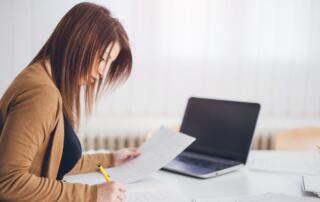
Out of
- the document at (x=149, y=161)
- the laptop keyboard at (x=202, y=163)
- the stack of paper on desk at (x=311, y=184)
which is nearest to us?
the stack of paper on desk at (x=311, y=184)

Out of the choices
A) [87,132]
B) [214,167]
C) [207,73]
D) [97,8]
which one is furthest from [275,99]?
[97,8]

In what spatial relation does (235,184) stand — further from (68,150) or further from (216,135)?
(68,150)

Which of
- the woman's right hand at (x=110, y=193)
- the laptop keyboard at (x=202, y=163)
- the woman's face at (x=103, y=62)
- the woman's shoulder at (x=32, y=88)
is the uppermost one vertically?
the woman's face at (x=103, y=62)

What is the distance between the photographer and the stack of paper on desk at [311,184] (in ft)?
4.23

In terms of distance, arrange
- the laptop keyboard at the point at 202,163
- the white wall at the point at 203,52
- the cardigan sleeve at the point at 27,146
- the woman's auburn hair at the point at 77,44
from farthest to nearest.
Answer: the white wall at the point at 203,52
the laptop keyboard at the point at 202,163
the woman's auburn hair at the point at 77,44
the cardigan sleeve at the point at 27,146

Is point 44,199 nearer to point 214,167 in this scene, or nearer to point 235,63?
point 214,167

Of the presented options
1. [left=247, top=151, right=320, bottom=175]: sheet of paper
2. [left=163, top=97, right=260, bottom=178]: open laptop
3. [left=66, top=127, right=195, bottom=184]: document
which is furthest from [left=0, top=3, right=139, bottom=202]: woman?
[left=247, top=151, right=320, bottom=175]: sheet of paper

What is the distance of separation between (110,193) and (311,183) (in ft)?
2.14

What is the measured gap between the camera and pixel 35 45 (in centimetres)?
281

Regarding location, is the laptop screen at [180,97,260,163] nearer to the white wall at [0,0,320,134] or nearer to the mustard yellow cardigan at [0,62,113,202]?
the mustard yellow cardigan at [0,62,113,202]

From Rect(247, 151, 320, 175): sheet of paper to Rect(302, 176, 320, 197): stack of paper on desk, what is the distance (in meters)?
0.14

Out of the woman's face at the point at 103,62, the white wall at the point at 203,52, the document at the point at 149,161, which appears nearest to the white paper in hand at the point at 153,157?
the document at the point at 149,161

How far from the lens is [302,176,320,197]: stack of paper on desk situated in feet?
4.23

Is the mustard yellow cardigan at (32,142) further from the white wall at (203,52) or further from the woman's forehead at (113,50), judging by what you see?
the white wall at (203,52)
